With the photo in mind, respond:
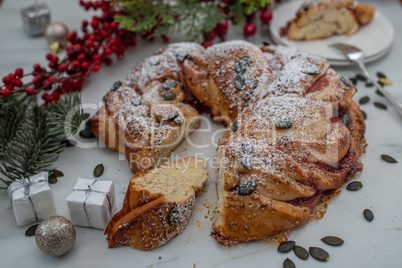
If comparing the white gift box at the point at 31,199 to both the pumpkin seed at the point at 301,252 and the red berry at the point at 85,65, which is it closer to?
the red berry at the point at 85,65

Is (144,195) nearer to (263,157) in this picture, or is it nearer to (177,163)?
(177,163)

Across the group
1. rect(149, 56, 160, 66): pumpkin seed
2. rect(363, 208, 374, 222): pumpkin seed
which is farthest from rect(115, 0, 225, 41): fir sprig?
rect(363, 208, 374, 222): pumpkin seed

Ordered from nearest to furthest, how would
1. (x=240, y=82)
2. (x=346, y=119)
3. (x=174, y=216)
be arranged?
(x=174, y=216), (x=346, y=119), (x=240, y=82)

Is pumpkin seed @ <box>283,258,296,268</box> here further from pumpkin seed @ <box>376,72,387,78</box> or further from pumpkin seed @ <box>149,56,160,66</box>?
pumpkin seed @ <box>376,72,387,78</box>

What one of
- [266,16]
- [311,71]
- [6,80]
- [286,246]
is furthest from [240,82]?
[6,80]

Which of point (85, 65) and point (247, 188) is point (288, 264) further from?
point (85, 65)

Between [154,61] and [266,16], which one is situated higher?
[266,16]
